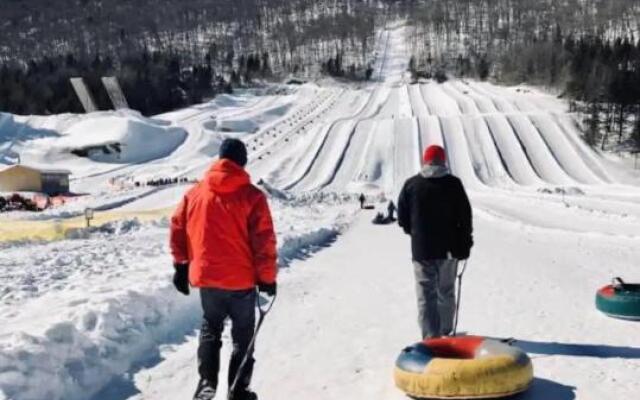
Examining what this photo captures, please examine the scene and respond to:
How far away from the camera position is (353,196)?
52.0m

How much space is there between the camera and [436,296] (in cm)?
693

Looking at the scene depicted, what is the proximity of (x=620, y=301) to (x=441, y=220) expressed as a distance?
2350 mm

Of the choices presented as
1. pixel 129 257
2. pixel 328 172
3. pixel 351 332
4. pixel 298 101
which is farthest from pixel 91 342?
pixel 298 101

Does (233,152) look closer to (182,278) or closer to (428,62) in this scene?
(182,278)

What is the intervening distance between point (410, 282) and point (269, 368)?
499 centimetres

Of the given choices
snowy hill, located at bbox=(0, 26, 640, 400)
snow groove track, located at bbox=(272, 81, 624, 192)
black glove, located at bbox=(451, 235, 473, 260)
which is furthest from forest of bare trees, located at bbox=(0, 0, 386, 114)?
black glove, located at bbox=(451, 235, 473, 260)

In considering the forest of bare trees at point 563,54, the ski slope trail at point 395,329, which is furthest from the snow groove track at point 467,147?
the ski slope trail at point 395,329

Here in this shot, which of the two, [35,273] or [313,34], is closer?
[35,273]

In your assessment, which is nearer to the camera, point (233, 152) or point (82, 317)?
point (233, 152)

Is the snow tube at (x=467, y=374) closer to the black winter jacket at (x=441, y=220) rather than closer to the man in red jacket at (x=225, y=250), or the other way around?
the man in red jacket at (x=225, y=250)

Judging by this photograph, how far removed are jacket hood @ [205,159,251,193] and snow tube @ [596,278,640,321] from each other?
456cm

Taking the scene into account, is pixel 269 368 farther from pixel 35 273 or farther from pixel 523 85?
pixel 523 85

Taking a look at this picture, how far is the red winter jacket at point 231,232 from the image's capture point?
5191mm

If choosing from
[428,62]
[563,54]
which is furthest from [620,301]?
[428,62]
